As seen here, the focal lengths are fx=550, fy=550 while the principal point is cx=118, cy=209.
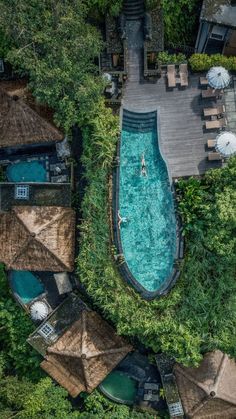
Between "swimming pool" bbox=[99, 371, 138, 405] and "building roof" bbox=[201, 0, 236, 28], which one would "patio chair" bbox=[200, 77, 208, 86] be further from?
"swimming pool" bbox=[99, 371, 138, 405]

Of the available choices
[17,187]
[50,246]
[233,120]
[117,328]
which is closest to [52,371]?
[117,328]

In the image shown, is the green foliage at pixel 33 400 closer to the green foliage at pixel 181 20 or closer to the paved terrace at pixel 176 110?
the paved terrace at pixel 176 110

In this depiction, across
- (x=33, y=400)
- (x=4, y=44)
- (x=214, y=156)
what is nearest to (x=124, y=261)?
(x=214, y=156)

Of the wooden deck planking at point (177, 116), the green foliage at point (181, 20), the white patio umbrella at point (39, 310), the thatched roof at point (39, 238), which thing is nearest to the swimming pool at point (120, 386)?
the white patio umbrella at point (39, 310)

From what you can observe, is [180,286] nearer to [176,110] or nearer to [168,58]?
[176,110]

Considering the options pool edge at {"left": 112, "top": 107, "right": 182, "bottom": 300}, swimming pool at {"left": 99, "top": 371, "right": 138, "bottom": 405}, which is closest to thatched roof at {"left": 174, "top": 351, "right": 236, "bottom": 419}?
swimming pool at {"left": 99, "top": 371, "right": 138, "bottom": 405}
